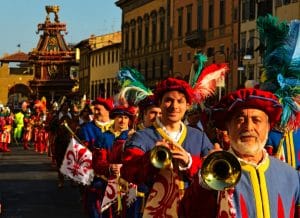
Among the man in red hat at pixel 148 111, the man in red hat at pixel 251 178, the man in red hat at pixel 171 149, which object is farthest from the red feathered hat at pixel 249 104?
the man in red hat at pixel 148 111

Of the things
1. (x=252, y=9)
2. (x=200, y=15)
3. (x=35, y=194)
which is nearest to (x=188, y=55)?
(x=200, y=15)

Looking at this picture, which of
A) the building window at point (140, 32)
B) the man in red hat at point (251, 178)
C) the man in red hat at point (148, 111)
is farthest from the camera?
the building window at point (140, 32)

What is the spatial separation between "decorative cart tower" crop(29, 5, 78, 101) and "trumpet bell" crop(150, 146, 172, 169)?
6134 cm

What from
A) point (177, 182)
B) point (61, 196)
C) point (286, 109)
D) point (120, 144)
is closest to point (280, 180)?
point (177, 182)

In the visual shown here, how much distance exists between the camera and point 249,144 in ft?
14.6

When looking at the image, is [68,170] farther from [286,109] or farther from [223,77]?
[286,109]

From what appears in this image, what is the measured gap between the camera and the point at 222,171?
4121 millimetres

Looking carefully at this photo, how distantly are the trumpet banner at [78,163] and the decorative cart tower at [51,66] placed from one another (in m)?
55.9

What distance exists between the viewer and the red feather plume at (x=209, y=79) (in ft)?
23.9

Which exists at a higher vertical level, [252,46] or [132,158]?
[252,46]

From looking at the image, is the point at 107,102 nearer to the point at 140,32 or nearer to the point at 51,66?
the point at 51,66

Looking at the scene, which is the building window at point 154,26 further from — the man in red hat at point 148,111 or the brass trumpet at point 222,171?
the brass trumpet at point 222,171

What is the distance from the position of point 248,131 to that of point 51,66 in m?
64.2

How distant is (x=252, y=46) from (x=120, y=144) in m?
36.6
